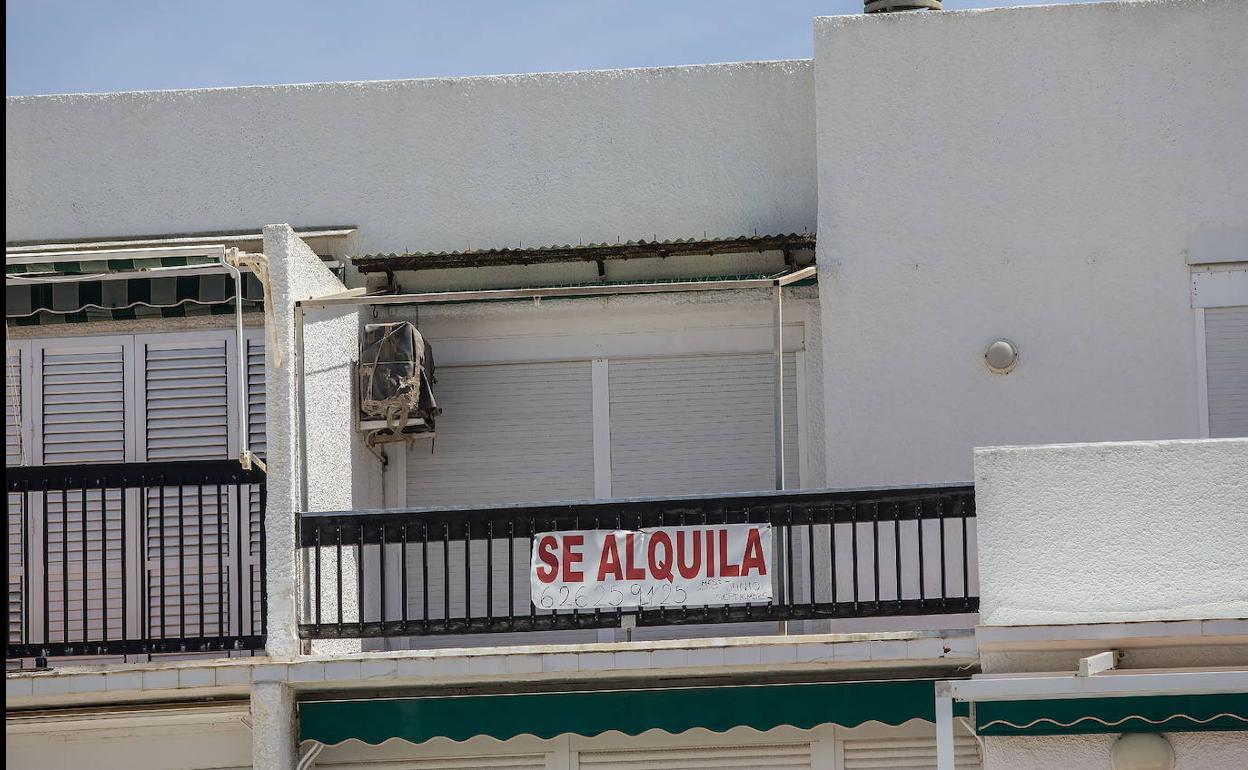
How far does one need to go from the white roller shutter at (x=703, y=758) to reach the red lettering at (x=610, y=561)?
1320 millimetres

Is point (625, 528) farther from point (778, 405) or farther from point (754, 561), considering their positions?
point (778, 405)

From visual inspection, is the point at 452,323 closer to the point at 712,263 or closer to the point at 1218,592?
the point at 712,263

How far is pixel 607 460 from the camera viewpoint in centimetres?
1445

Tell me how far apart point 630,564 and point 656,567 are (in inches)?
7.0

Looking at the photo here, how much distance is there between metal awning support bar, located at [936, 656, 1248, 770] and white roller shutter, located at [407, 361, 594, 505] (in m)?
4.83

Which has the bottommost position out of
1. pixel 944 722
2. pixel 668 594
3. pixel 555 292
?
pixel 944 722

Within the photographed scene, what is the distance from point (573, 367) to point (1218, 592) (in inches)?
234

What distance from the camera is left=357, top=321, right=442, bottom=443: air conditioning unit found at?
13539 mm

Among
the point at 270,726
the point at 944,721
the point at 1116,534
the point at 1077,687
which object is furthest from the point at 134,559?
the point at 1116,534

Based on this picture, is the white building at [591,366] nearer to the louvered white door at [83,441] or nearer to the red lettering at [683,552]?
the louvered white door at [83,441]

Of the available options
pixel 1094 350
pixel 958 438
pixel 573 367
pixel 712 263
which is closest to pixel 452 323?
pixel 573 367

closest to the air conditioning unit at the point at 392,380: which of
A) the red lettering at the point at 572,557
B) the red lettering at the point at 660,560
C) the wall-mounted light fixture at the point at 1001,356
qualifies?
the red lettering at the point at 572,557

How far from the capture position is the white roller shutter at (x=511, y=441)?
1451 cm

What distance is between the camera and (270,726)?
11.8m
